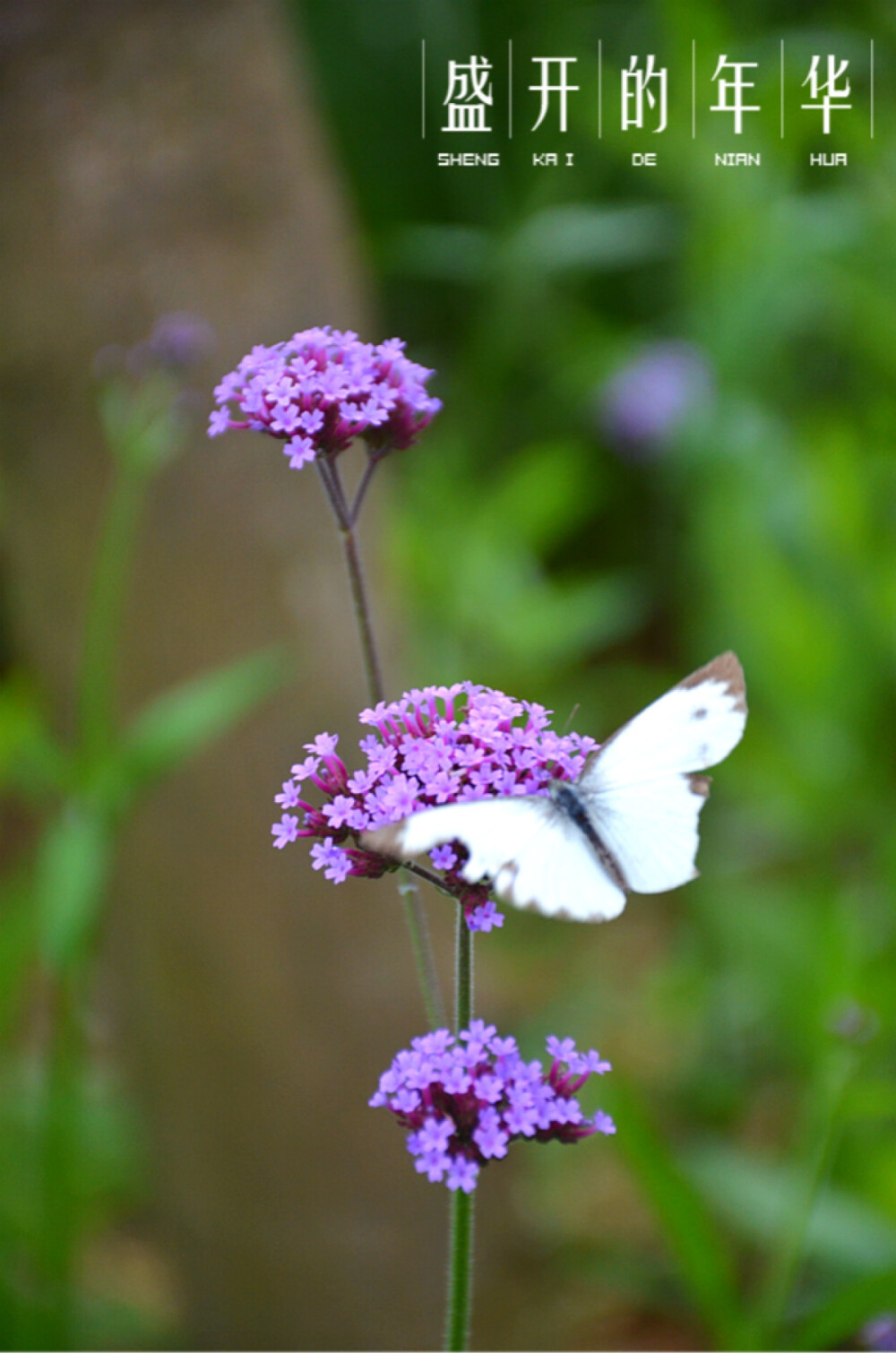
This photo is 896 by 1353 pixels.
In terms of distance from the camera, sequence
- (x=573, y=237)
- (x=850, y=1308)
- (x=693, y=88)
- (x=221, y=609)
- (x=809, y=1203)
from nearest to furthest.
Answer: (x=850, y=1308) < (x=809, y=1203) < (x=221, y=609) < (x=693, y=88) < (x=573, y=237)

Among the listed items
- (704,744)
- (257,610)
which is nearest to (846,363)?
(257,610)

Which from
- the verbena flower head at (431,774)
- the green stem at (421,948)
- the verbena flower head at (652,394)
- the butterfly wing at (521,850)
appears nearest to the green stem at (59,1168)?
the green stem at (421,948)

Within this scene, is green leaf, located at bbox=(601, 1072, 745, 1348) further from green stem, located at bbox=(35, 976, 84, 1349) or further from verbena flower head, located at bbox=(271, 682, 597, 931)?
green stem, located at bbox=(35, 976, 84, 1349)

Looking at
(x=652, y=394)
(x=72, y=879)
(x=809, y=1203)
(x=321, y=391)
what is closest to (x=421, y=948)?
(x=321, y=391)

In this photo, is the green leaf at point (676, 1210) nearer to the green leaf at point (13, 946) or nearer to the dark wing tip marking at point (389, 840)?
the dark wing tip marking at point (389, 840)

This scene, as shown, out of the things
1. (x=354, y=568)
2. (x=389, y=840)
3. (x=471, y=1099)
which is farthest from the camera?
(x=354, y=568)

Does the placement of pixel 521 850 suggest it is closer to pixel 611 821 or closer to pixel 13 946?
pixel 611 821

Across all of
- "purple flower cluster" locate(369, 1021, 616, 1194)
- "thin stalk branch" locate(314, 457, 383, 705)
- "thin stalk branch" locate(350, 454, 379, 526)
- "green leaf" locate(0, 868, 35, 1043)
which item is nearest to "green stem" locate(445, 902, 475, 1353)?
"purple flower cluster" locate(369, 1021, 616, 1194)
